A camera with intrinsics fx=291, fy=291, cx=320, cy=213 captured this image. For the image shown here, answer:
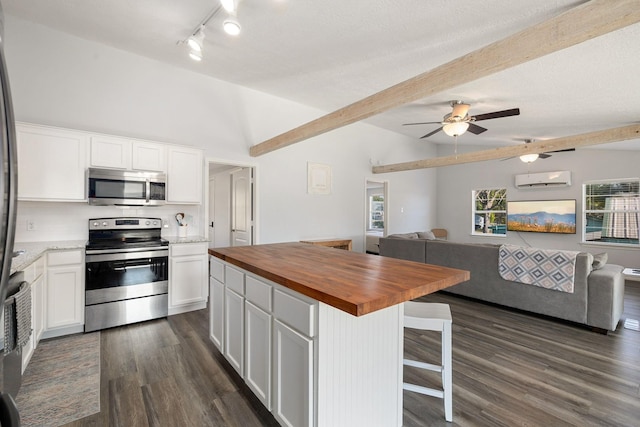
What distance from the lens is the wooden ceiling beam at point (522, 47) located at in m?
1.55

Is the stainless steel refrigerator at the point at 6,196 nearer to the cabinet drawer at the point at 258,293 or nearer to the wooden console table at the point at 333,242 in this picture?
the cabinet drawer at the point at 258,293

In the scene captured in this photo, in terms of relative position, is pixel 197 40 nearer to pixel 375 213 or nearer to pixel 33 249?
pixel 33 249

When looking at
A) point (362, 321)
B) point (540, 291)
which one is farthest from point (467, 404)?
point (540, 291)

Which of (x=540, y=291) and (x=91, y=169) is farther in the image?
(x=540, y=291)

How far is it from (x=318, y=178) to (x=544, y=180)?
523cm

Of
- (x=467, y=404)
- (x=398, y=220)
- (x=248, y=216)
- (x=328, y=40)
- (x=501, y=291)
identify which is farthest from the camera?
(x=398, y=220)

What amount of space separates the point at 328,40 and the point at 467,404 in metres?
3.44

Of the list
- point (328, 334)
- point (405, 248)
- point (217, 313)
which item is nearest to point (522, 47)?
point (328, 334)

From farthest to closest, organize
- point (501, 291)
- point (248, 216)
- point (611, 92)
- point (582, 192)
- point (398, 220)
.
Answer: point (398, 220) < point (582, 192) < point (248, 216) < point (501, 291) < point (611, 92)

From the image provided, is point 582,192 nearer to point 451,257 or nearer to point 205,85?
point 451,257

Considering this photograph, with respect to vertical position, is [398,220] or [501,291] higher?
[398,220]

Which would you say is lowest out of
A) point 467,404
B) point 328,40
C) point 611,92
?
point 467,404

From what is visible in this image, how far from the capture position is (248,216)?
4973mm

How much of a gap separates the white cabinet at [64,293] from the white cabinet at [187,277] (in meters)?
0.84
